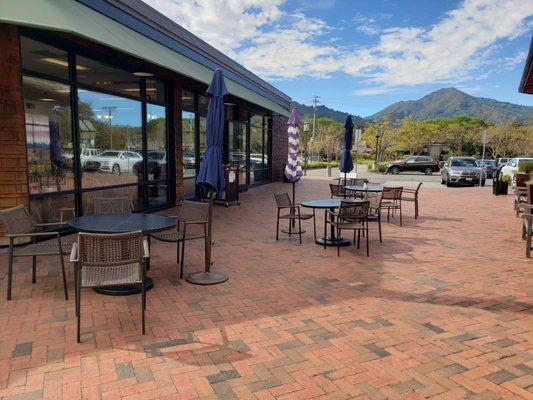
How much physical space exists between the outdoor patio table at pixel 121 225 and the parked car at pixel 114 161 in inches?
112

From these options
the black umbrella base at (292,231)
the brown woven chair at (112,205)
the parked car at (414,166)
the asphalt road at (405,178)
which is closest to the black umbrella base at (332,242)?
the black umbrella base at (292,231)

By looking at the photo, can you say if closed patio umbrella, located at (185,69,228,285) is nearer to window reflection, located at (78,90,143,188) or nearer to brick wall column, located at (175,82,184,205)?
window reflection, located at (78,90,143,188)

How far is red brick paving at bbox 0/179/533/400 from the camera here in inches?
108

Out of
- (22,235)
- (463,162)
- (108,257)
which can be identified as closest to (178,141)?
(22,235)

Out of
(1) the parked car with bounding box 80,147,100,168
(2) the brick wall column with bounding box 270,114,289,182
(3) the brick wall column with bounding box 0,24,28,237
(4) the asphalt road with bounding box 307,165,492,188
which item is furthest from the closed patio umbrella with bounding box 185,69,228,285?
(4) the asphalt road with bounding box 307,165,492,188

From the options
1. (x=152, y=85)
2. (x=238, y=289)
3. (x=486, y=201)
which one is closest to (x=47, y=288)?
(x=238, y=289)

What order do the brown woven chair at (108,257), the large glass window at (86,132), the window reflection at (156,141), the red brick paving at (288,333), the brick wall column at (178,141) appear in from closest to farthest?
the red brick paving at (288,333) → the brown woven chair at (108,257) → the large glass window at (86,132) → the window reflection at (156,141) → the brick wall column at (178,141)

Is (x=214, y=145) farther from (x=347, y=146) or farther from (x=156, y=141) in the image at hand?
(x=156, y=141)

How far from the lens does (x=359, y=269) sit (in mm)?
5504

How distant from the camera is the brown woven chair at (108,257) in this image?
3342 millimetres

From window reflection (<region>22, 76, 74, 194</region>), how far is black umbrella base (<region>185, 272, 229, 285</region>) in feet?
10.4

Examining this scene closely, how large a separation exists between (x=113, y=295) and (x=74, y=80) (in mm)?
4294

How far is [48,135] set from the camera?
254 inches

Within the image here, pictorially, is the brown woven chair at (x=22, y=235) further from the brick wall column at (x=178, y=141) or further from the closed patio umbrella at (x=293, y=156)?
the brick wall column at (x=178, y=141)
